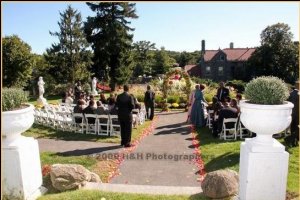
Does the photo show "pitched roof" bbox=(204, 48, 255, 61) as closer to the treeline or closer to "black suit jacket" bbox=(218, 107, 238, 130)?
the treeline

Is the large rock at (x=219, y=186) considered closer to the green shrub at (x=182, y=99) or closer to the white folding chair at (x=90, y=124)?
the white folding chair at (x=90, y=124)

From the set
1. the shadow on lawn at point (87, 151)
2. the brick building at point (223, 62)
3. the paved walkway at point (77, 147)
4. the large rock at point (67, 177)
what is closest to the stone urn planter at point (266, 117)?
the large rock at point (67, 177)

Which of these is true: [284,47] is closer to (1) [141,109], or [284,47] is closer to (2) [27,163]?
(1) [141,109]

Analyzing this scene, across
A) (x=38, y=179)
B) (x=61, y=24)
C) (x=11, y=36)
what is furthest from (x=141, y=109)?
(x=11, y=36)

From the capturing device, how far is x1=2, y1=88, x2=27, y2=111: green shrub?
18.0 feet

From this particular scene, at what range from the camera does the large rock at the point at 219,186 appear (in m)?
5.86

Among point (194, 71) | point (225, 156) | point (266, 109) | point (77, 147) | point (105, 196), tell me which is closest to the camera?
point (266, 109)

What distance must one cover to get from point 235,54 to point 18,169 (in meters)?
59.4

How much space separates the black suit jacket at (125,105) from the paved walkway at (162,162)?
113 centimetres

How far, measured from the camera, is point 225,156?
9508mm

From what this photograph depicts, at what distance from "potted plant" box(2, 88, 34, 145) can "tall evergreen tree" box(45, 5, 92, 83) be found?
3532 centimetres

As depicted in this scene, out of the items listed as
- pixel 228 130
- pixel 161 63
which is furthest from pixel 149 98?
pixel 161 63

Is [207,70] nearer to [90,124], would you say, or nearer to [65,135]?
[90,124]

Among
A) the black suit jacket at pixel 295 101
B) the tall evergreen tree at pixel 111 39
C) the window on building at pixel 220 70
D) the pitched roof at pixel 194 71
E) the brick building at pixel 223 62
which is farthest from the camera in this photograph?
the pitched roof at pixel 194 71
